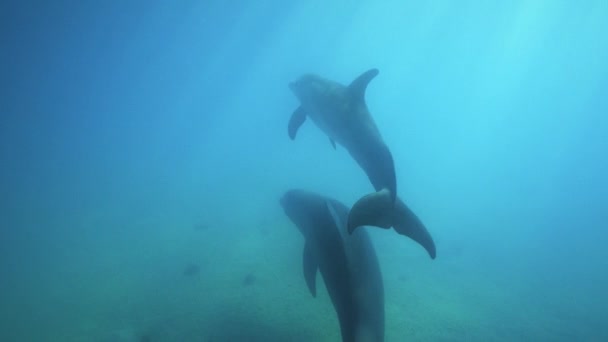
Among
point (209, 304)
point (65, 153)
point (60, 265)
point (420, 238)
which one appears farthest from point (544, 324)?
point (65, 153)

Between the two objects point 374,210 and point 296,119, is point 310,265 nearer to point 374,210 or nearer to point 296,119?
point 374,210

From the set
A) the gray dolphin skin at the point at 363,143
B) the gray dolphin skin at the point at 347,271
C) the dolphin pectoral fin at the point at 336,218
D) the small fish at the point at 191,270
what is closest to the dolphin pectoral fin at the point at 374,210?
the gray dolphin skin at the point at 363,143

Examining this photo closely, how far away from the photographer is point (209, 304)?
8930 millimetres

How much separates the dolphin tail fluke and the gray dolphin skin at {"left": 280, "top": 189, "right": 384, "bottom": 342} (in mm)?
607

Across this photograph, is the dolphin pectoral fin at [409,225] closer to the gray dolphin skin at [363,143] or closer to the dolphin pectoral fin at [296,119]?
the gray dolphin skin at [363,143]

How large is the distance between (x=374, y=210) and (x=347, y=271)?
892mm

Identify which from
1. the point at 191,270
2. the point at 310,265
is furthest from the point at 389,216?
the point at 191,270

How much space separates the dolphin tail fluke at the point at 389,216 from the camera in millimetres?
4332

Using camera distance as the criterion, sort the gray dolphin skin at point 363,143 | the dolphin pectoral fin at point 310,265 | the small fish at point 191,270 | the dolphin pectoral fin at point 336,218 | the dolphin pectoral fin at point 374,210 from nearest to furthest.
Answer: the dolphin pectoral fin at point 374,210, the gray dolphin skin at point 363,143, the dolphin pectoral fin at point 336,218, the dolphin pectoral fin at point 310,265, the small fish at point 191,270

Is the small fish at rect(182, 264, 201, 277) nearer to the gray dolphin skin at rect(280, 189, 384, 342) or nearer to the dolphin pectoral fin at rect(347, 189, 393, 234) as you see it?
the gray dolphin skin at rect(280, 189, 384, 342)

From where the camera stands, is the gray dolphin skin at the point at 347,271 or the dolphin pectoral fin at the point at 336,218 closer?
the gray dolphin skin at the point at 347,271

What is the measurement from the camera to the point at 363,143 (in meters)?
5.18

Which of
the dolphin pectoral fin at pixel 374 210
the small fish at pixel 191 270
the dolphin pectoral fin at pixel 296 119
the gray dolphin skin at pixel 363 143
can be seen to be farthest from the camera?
the small fish at pixel 191 270

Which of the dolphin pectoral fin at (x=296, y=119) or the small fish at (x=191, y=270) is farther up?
the dolphin pectoral fin at (x=296, y=119)
